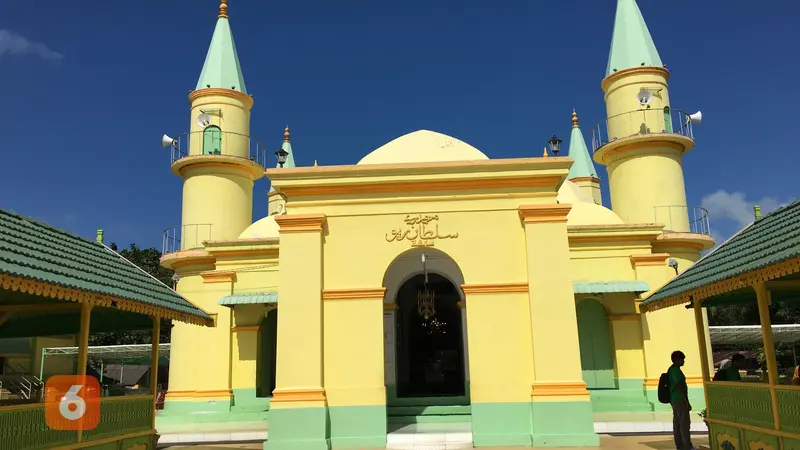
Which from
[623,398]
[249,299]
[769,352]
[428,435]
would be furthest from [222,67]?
[769,352]

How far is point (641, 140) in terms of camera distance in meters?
18.9

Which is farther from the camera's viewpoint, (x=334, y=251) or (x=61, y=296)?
(x=334, y=251)

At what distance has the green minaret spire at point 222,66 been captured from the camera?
2112cm

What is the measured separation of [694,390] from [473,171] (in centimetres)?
826

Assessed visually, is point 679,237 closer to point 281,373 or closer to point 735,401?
point 735,401

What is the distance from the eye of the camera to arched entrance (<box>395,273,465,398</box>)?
17.0m

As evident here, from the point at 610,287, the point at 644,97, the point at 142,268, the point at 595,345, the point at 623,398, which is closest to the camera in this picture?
the point at 610,287

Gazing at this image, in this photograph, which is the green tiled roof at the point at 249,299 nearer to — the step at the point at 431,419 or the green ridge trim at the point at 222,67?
the step at the point at 431,419

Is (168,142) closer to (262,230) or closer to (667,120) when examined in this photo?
(262,230)

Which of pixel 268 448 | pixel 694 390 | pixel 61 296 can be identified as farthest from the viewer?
pixel 694 390

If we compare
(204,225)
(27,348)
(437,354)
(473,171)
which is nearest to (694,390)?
(437,354)

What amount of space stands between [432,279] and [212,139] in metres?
8.36

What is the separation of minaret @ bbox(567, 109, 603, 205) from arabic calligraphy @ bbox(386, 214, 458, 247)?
1869 centimetres

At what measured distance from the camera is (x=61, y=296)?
726cm
